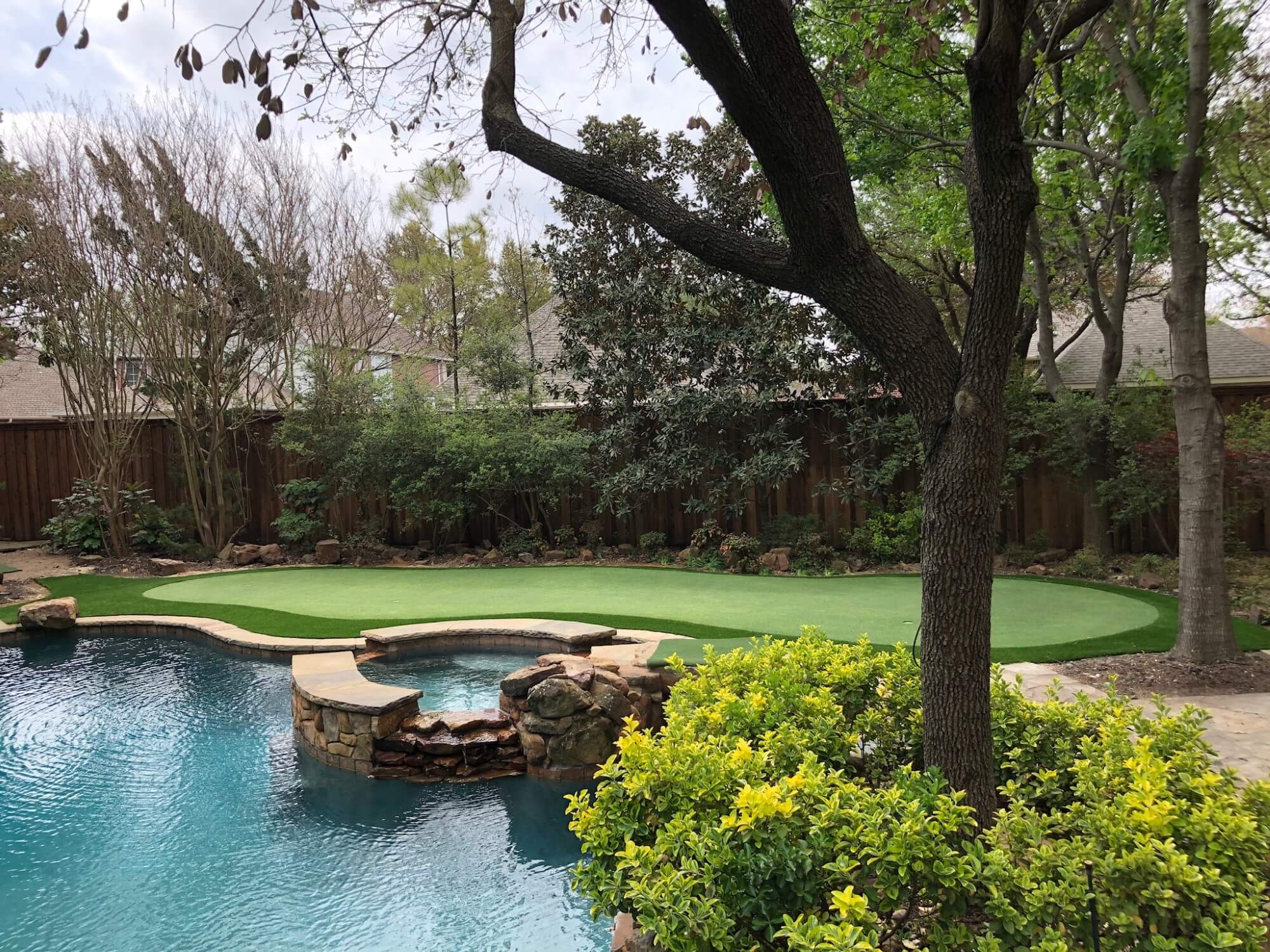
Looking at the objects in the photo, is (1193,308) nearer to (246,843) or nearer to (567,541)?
(246,843)

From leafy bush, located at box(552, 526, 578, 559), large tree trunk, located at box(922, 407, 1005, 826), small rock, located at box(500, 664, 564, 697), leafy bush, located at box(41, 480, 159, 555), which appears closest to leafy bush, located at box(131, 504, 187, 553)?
leafy bush, located at box(41, 480, 159, 555)

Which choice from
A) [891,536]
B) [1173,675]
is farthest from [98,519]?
[1173,675]

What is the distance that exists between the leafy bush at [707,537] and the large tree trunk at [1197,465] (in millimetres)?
5633

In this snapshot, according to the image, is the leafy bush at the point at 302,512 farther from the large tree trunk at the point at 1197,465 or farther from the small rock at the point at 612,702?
the large tree trunk at the point at 1197,465

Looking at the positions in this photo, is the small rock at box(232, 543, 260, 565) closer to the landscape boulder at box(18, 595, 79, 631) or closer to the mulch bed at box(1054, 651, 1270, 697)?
the landscape boulder at box(18, 595, 79, 631)

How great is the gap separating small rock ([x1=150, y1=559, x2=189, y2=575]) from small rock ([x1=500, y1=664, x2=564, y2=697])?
736 cm

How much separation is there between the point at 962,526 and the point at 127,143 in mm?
12028

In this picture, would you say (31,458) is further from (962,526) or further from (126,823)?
(962,526)

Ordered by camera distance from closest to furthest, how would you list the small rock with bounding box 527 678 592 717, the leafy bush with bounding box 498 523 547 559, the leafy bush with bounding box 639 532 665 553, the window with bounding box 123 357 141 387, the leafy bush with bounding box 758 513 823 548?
the small rock with bounding box 527 678 592 717 < the leafy bush with bounding box 758 513 823 548 < the leafy bush with bounding box 639 532 665 553 < the leafy bush with bounding box 498 523 547 559 < the window with bounding box 123 357 141 387

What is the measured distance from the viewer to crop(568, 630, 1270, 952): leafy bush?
1677mm

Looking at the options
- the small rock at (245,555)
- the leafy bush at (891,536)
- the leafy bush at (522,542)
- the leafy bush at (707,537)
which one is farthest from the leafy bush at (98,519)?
the leafy bush at (891,536)

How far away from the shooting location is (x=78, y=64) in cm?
255

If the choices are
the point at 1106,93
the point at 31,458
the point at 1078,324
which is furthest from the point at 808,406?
the point at 31,458

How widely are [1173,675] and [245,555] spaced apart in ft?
33.7
